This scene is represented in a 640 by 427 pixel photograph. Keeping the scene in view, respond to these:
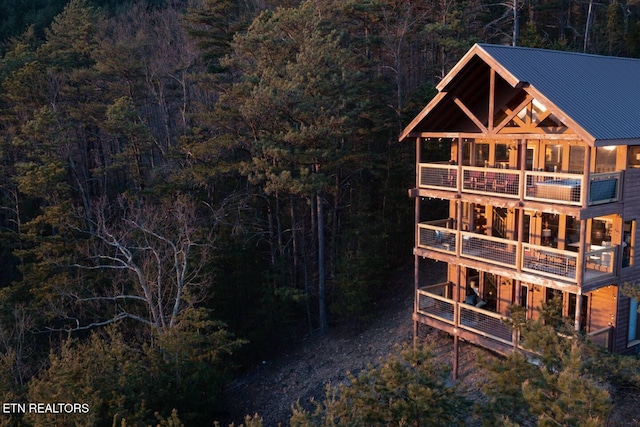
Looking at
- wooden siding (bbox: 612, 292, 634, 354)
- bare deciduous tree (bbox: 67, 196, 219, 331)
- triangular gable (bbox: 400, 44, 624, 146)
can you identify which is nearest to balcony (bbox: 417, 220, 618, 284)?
wooden siding (bbox: 612, 292, 634, 354)

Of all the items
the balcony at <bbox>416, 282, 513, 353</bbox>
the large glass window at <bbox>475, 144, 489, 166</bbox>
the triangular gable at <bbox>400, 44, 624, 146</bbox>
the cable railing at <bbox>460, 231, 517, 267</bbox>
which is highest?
the triangular gable at <bbox>400, 44, 624, 146</bbox>

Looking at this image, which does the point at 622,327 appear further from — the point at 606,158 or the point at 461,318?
the point at 606,158

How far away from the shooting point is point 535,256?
1572 cm

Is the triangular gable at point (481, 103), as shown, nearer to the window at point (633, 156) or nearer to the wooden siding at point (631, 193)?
the window at point (633, 156)

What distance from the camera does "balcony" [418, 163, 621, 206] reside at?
48.0ft

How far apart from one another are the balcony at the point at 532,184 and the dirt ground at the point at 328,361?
18.5 feet

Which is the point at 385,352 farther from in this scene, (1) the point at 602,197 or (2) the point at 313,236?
(1) the point at 602,197

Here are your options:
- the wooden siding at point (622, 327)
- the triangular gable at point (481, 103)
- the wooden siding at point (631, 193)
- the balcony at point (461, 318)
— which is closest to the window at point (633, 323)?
the wooden siding at point (622, 327)

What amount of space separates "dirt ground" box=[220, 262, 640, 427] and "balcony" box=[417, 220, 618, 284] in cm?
364

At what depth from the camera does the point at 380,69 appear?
31266mm

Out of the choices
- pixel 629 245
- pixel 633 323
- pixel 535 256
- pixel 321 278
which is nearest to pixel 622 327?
pixel 633 323

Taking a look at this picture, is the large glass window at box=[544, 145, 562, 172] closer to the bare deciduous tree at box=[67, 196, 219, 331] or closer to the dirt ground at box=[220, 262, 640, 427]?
the dirt ground at box=[220, 262, 640, 427]

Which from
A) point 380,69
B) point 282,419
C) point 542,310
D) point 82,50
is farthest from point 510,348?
point 82,50

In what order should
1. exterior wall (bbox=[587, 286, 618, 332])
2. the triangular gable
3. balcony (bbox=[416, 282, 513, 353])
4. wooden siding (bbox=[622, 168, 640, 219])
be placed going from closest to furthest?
the triangular gable
wooden siding (bbox=[622, 168, 640, 219])
exterior wall (bbox=[587, 286, 618, 332])
balcony (bbox=[416, 282, 513, 353])
